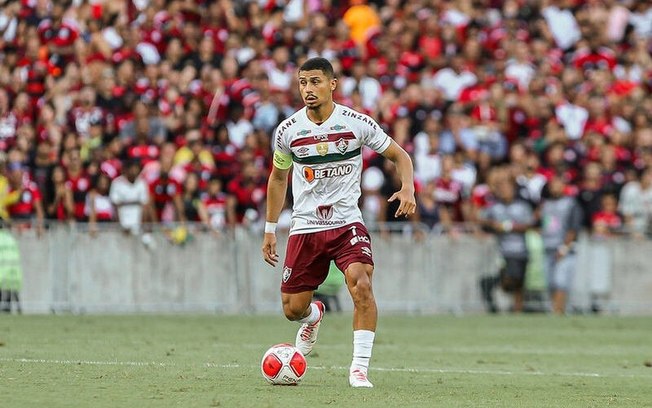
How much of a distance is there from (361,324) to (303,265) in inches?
31.6

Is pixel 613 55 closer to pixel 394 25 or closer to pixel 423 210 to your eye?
pixel 394 25

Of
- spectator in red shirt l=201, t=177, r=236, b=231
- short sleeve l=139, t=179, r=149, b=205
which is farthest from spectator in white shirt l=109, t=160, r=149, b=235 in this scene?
spectator in red shirt l=201, t=177, r=236, b=231

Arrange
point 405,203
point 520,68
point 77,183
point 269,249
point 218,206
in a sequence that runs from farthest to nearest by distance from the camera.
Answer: point 520,68 < point 218,206 < point 77,183 < point 269,249 < point 405,203

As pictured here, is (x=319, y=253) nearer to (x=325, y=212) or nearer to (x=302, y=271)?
(x=302, y=271)

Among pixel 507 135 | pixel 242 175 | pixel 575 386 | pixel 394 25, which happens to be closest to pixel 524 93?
pixel 507 135

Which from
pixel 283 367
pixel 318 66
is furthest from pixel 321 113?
pixel 283 367

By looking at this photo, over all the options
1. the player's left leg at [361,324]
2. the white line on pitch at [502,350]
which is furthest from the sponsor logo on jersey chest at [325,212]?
the white line on pitch at [502,350]

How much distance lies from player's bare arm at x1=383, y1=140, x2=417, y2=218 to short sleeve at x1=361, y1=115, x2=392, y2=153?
0.05 meters

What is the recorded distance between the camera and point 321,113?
34.9 feet

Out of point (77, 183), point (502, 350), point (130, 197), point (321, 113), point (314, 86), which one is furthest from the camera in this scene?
point (130, 197)

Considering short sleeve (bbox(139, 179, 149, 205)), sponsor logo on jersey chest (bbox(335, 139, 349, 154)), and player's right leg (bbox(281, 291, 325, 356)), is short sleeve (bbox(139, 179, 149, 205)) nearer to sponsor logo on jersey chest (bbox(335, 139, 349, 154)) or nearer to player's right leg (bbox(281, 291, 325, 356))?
player's right leg (bbox(281, 291, 325, 356))

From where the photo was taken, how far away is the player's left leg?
33.8ft

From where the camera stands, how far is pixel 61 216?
21578 mm

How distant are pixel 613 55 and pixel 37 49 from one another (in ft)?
35.1
